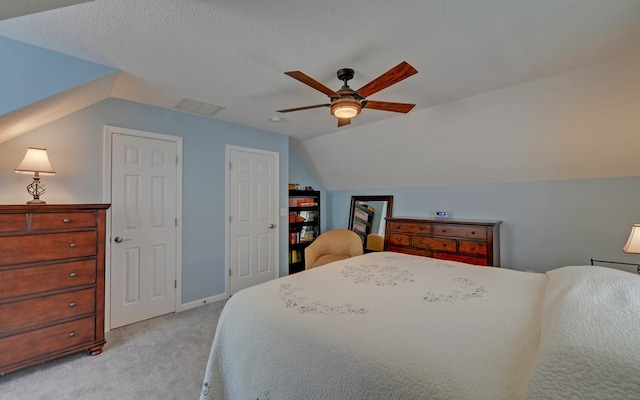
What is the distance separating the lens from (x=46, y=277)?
208 centimetres

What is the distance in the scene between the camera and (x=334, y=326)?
1.15 meters

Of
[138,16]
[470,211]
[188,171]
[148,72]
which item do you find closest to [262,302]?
[138,16]

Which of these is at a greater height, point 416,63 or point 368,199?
point 416,63

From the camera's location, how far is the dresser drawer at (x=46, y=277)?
6.37 ft

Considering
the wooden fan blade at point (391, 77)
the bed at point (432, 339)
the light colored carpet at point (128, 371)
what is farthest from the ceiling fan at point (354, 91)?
the light colored carpet at point (128, 371)

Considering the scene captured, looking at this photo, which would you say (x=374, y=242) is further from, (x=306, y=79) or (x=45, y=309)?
(x=45, y=309)

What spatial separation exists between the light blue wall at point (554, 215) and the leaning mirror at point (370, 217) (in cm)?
97

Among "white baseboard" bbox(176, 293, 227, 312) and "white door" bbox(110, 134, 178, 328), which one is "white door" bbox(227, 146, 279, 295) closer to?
"white baseboard" bbox(176, 293, 227, 312)

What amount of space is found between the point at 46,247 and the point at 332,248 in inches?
112

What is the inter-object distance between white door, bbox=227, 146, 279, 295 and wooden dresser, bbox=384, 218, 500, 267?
188cm

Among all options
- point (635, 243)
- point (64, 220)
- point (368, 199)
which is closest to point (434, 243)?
point (368, 199)

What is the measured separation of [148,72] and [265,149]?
198cm

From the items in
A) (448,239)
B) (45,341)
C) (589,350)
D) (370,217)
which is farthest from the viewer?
(370,217)

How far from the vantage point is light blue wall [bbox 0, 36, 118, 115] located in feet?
6.10
